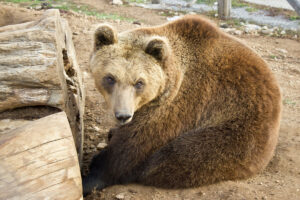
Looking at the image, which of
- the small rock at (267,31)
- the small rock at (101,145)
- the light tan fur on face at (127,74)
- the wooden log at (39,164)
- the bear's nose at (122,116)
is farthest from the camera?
the small rock at (267,31)

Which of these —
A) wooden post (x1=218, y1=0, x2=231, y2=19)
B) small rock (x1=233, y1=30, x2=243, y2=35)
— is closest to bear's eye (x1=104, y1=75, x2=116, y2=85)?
small rock (x1=233, y1=30, x2=243, y2=35)

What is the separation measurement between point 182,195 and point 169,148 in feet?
2.07

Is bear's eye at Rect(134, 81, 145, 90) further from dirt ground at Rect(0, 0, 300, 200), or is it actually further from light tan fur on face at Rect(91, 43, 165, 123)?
dirt ground at Rect(0, 0, 300, 200)

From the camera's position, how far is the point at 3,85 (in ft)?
14.3

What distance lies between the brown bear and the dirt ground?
0.17 m

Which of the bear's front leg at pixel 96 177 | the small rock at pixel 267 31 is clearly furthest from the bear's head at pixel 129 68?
the small rock at pixel 267 31

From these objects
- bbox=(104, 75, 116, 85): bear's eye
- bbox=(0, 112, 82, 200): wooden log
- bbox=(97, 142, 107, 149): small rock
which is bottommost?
bbox=(97, 142, 107, 149): small rock

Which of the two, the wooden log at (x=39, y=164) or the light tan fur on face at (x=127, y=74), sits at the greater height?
the light tan fur on face at (x=127, y=74)

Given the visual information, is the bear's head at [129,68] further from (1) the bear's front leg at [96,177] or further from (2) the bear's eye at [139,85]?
(1) the bear's front leg at [96,177]

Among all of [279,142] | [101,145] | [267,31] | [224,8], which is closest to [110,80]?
[101,145]

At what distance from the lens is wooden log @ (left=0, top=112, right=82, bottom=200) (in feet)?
10.8

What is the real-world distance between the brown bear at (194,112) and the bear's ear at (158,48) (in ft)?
0.12

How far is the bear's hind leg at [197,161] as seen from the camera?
4.62 meters

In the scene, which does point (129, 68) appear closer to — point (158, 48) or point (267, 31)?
point (158, 48)
